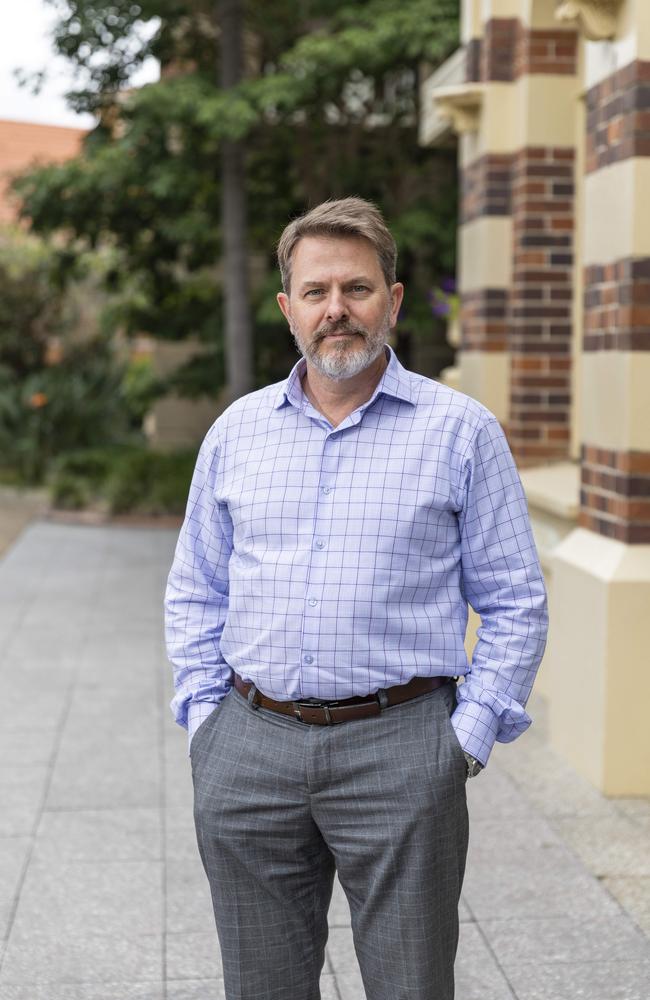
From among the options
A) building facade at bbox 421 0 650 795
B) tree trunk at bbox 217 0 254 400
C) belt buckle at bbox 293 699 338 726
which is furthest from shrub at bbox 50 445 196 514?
belt buckle at bbox 293 699 338 726

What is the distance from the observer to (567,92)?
748 centimetres

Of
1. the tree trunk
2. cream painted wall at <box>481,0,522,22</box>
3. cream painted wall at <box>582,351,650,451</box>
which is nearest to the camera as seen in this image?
cream painted wall at <box>582,351,650,451</box>

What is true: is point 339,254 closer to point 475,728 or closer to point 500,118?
point 475,728

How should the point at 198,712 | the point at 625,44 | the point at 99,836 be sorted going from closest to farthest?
the point at 198,712 < the point at 99,836 < the point at 625,44

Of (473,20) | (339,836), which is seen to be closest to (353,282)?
(339,836)

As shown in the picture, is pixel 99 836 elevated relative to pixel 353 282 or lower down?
lower down

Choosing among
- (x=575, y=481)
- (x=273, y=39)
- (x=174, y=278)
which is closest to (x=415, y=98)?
(x=273, y=39)

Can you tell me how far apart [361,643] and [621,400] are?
3.00 metres

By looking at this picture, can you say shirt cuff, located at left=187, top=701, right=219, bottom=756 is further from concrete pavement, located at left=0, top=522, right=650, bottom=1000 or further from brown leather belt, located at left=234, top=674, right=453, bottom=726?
concrete pavement, located at left=0, top=522, right=650, bottom=1000

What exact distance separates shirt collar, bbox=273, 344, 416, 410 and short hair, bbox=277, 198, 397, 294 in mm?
176

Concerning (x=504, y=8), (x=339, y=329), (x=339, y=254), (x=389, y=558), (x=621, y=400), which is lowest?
(x=389, y=558)

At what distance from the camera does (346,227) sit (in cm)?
260

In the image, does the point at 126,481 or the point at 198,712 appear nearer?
the point at 198,712

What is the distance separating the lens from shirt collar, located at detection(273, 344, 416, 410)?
2.70 metres
